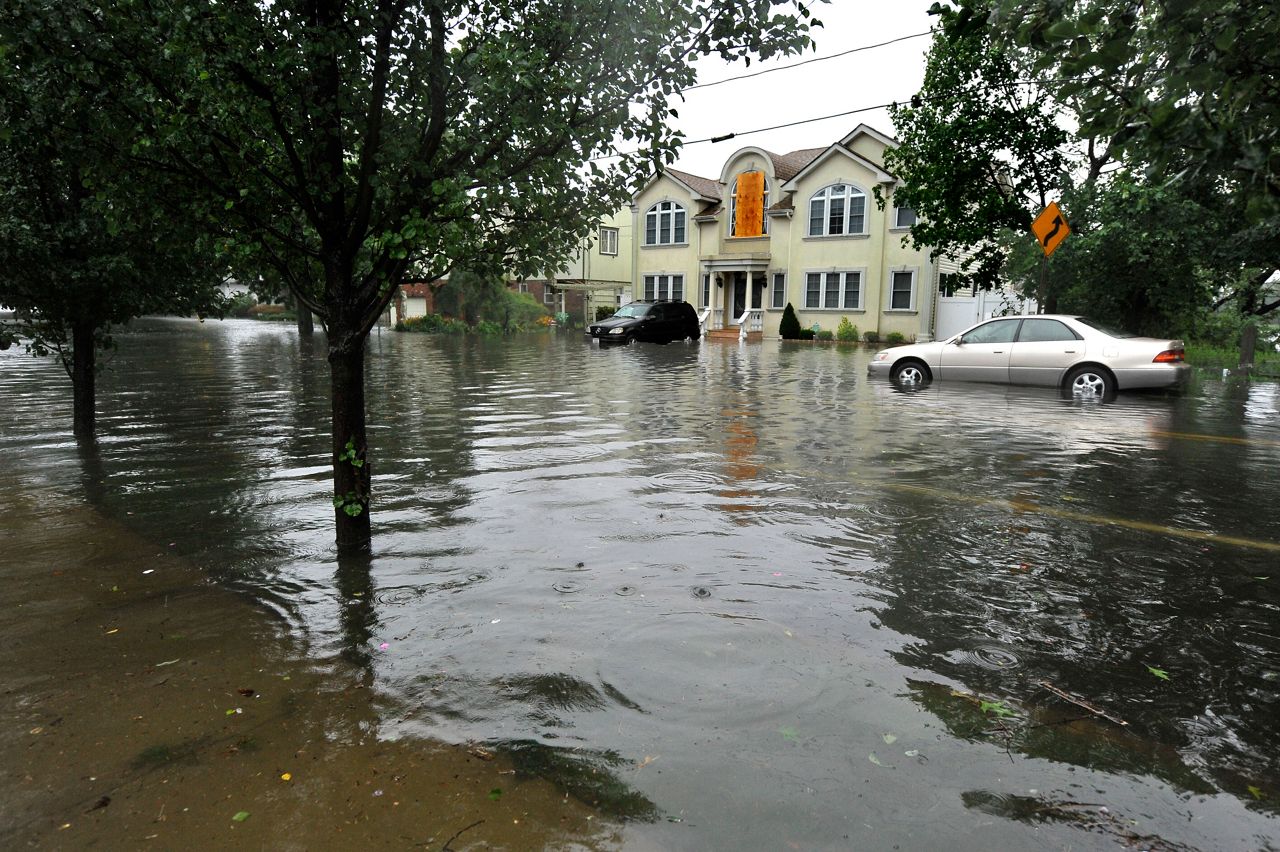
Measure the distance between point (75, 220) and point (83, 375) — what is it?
242 centimetres

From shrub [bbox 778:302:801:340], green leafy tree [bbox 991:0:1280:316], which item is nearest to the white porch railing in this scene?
shrub [bbox 778:302:801:340]

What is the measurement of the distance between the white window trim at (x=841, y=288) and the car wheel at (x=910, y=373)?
20.0 meters

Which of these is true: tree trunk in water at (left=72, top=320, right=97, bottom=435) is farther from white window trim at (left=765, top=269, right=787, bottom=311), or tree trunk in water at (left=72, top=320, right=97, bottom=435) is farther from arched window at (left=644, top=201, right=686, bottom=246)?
arched window at (left=644, top=201, right=686, bottom=246)

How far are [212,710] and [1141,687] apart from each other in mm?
4037

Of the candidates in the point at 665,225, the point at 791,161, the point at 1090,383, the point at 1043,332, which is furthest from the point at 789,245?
the point at 1090,383

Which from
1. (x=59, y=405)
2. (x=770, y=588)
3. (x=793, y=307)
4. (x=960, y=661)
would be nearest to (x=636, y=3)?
(x=770, y=588)

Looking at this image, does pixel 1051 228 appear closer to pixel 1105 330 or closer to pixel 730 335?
pixel 1105 330

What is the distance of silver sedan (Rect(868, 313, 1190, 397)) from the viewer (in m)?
14.3

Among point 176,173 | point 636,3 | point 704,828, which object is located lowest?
point 704,828

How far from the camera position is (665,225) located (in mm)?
43281

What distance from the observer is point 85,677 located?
3.87 metres

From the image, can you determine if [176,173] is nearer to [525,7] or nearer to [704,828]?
[525,7]

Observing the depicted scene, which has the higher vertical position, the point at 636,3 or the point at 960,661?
the point at 636,3

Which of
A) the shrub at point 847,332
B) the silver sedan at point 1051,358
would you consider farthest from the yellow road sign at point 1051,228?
the shrub at point 847,332
